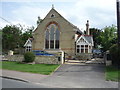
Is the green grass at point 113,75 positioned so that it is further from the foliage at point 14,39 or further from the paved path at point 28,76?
the foliage at point 14,39

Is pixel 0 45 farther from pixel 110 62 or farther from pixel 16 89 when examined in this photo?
pixel 16 89

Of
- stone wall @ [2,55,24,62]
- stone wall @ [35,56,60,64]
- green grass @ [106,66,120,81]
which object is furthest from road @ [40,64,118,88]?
stone wall @ [2,55,24,62]

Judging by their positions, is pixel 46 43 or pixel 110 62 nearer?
pixel 110 62

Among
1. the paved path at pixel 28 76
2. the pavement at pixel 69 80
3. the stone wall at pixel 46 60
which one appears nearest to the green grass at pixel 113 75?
the pavement at pixel 69 80

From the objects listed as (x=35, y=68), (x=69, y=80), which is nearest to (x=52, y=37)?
(x=35, y=68)

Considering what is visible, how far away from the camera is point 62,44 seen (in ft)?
99.3

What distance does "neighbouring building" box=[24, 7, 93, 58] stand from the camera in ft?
94.8

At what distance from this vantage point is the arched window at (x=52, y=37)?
3108 cm

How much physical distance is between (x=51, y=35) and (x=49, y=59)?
40.1 ft

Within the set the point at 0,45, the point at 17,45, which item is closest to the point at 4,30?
the point at 0,45

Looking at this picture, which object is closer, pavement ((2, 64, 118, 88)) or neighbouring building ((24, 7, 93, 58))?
pavement ((2, 64, 118, 88))

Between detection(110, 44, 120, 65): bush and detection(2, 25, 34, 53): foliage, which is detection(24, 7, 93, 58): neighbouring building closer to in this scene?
detection(2, 25, 34, 53): foliage

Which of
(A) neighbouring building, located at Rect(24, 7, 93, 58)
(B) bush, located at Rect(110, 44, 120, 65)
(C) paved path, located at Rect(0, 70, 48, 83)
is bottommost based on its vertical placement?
(C) paved path, located at Rect(0, 70, 48, 83)

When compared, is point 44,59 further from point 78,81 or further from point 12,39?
point 12,39
